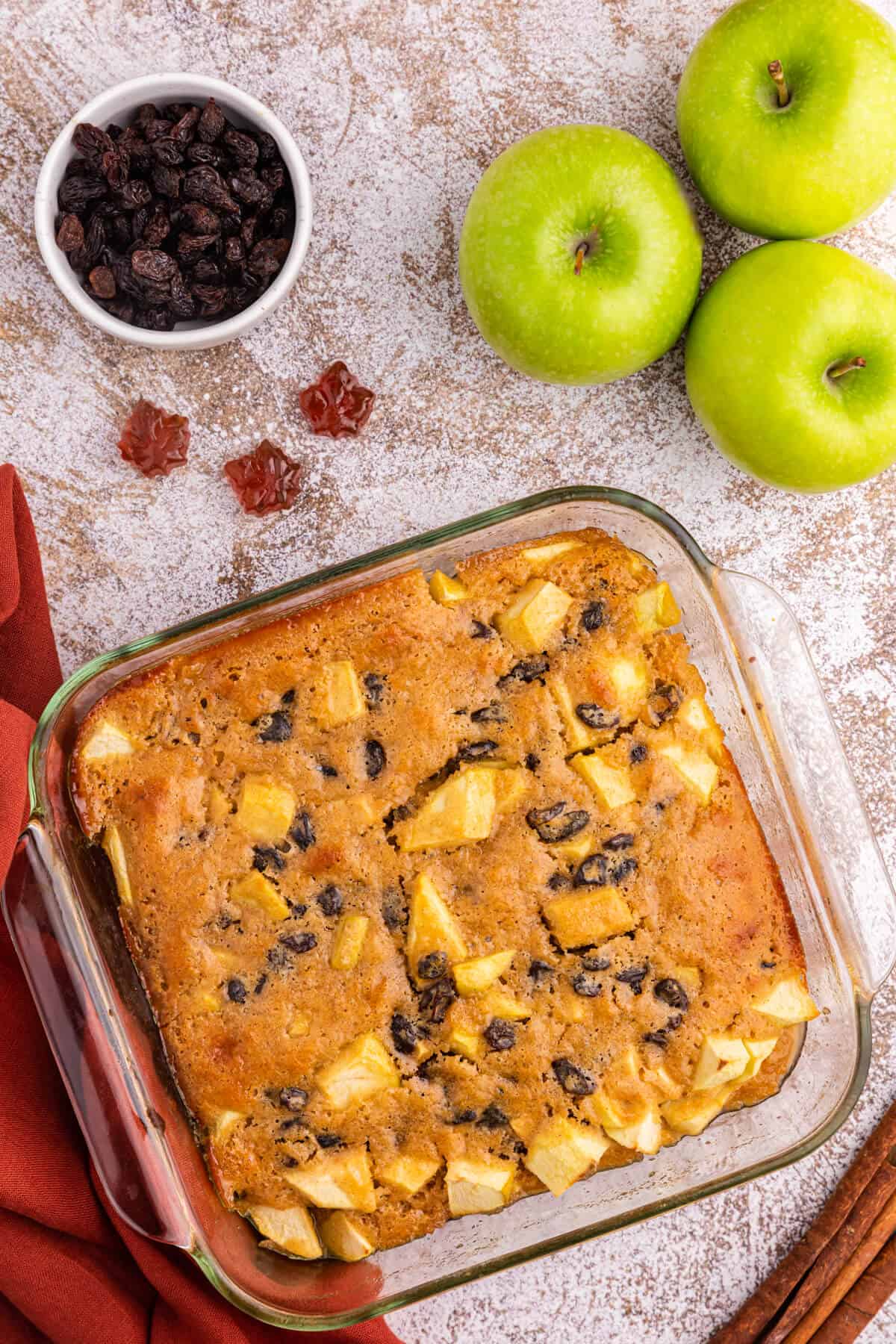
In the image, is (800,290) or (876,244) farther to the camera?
(876,244)

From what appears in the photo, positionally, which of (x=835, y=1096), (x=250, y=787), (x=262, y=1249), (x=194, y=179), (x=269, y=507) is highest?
(x=194, y=179)

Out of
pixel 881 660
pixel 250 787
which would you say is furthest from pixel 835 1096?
pixel 250 787

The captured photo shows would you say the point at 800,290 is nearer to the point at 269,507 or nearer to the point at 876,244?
the point at 876,244

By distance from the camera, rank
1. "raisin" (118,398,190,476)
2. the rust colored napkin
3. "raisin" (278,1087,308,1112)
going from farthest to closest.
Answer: "raisin" (118,398,190,476) < the rust colored napkin < "raisin" (278,1087,308,1112)

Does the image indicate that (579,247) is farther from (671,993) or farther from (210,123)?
(671,993)

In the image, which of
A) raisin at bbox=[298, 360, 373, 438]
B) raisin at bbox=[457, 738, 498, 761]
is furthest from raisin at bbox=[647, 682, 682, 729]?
raisin at bbox=[298, 360, 373, 438]

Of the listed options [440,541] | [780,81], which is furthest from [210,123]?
[780,81]

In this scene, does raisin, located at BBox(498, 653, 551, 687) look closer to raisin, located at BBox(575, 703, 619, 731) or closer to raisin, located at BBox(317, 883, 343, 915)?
raisin, located at BBox(575, 703, 619, 731)
